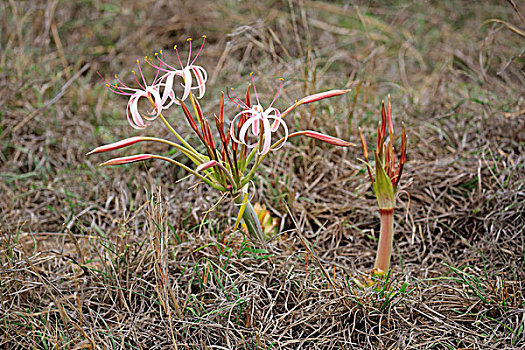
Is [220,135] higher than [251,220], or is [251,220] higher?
[220,135]

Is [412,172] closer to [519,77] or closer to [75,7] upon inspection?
[519,77]

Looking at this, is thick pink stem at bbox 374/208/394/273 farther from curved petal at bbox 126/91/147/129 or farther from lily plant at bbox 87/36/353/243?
curved petal at bbox 126/91/147/129

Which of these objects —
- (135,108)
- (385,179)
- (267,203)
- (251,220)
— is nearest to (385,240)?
(385,179)

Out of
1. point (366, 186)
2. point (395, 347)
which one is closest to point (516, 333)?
point (395, 347)

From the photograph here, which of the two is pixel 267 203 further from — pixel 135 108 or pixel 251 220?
pixel 135 108

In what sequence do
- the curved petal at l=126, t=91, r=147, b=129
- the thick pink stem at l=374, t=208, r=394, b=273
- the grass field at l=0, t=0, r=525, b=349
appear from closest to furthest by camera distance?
the curved petal at l=126, t=91, r=147, b=129
the grass field at l=0, t=0, r=525, b=349
the thick pink stem at l=374, t=208, r=394, b=273

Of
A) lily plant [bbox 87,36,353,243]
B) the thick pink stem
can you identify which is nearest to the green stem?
lily plant [bbox 87,36,353,243]
